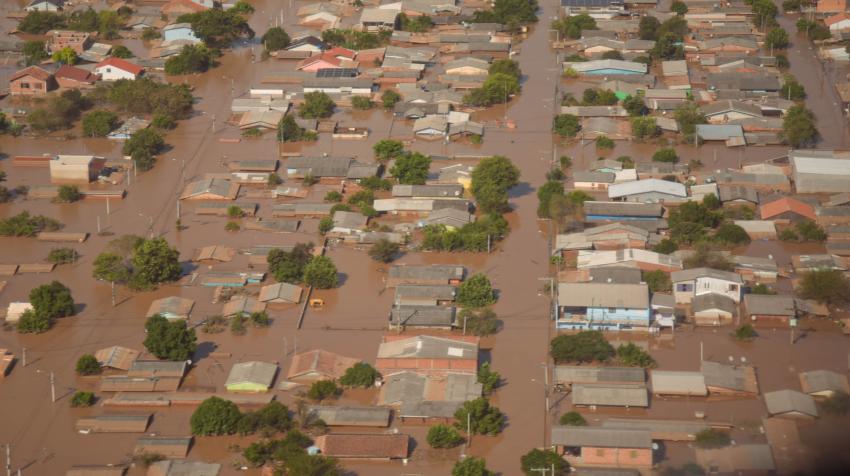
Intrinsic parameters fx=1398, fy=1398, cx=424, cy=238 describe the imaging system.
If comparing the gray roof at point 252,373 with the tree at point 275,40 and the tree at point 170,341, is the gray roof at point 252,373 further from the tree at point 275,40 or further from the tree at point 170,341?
the tree at point 275,40

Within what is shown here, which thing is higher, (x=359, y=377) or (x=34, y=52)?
(x=34, y=52)

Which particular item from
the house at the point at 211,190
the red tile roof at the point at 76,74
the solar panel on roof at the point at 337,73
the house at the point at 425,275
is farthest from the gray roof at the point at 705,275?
the red tile roof at the point at 76,74

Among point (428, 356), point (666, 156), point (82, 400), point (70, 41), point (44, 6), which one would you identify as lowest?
point (82, 400)

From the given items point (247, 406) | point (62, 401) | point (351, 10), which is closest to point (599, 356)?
point (247, 406)

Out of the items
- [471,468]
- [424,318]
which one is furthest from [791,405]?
[424,318]

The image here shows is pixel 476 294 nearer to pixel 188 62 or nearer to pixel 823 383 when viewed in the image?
pixel 823 383

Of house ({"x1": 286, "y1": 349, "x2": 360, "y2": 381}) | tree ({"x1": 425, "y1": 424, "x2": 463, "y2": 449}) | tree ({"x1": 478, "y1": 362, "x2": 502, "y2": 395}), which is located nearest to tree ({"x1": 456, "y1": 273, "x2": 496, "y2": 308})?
tree ({"x1": 478, "y1": 362, "x2": 502, "y2": 395})

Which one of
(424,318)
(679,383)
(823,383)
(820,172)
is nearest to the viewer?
(823,383)
